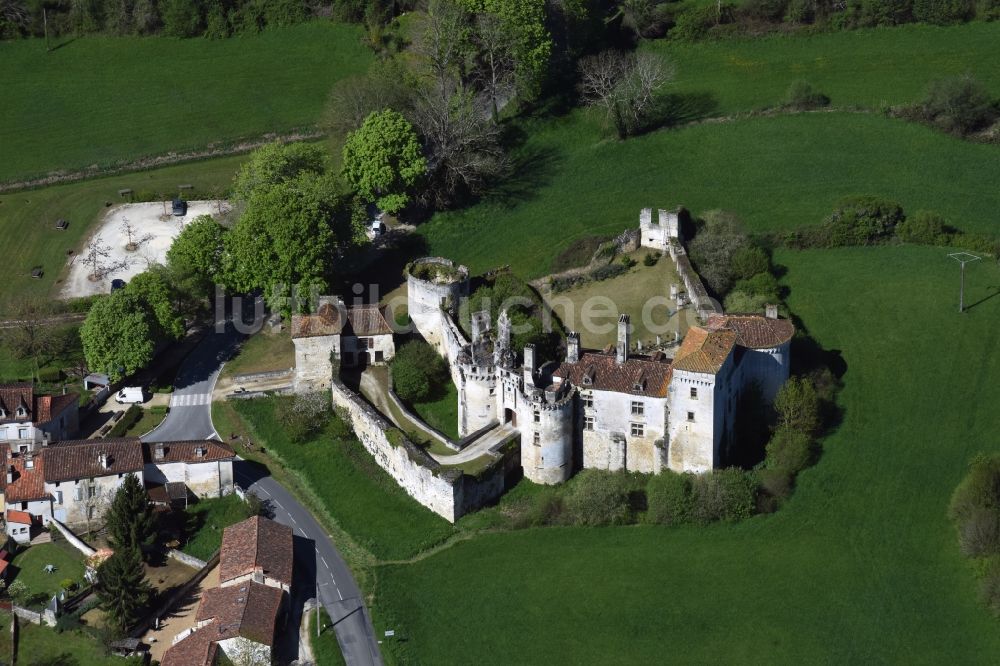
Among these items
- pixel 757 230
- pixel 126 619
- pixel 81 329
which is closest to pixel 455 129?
pixel 757 230

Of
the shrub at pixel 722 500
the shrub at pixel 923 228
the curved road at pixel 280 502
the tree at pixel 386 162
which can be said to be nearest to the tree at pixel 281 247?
the curved road at pixel 280 502

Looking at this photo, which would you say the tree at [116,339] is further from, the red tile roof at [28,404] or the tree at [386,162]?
the tree at [386,162]

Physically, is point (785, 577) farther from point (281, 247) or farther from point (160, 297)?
point (160, 297)

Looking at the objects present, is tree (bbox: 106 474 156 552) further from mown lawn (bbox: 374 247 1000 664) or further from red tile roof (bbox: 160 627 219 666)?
mown lawn (bbox: 374 247 1000 664)

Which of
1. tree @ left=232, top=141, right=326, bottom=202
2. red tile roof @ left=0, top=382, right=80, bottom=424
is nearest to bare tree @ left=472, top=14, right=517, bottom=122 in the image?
tree @ left=232, top=141, right=326, bottom=202

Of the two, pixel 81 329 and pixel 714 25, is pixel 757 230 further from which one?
pixel 81 329

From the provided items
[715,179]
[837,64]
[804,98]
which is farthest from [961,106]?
[715,179]

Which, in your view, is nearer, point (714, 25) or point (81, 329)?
point (81, 329)
